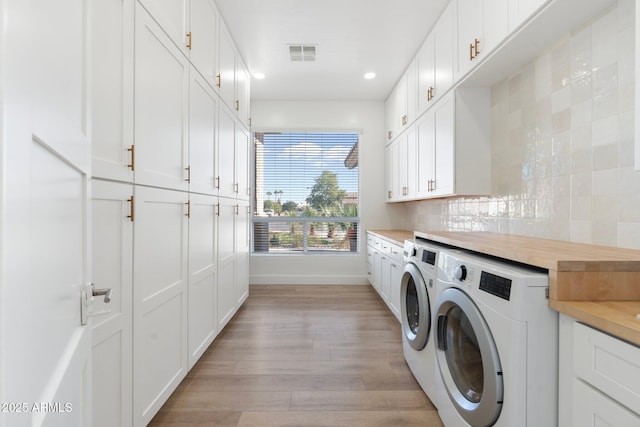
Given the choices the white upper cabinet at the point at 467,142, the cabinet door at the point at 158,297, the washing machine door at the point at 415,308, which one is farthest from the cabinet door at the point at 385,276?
the cabinet door at the point at 158,297

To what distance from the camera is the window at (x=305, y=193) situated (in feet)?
15.1

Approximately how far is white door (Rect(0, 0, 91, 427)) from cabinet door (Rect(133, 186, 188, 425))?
65 centimetres

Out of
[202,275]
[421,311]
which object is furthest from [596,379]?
[202,275]

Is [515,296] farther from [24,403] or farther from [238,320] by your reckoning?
[238,320]

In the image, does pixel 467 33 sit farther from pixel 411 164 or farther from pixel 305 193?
pixel 305 193

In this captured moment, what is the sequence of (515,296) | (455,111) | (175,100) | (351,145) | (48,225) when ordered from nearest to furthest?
(48,225), (515,296), (175,100), (455,111), (351,145)

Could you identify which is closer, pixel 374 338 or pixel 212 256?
pixel 212 256

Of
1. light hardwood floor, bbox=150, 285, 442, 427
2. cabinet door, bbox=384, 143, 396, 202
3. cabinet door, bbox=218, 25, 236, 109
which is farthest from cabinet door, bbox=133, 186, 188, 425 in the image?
cabinet door, bbox=384, 143, 396, 202

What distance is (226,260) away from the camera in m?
2.73

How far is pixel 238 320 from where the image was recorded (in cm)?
307

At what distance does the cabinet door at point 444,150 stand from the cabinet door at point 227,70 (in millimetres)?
1827

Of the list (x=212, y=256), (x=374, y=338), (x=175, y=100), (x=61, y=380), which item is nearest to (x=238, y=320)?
(x=212, y=256)

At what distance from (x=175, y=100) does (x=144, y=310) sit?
1.14m

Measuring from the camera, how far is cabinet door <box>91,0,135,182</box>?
43.3 inches
